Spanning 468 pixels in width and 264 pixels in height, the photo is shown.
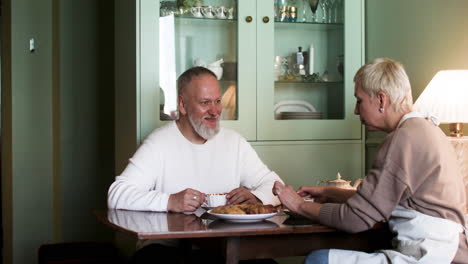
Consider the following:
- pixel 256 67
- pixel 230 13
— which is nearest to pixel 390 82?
pixel 256 67

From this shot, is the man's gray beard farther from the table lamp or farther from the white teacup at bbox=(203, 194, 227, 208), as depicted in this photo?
the table lamp

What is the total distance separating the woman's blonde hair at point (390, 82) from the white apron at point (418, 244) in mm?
363

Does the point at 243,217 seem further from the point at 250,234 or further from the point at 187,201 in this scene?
the point at 187,201

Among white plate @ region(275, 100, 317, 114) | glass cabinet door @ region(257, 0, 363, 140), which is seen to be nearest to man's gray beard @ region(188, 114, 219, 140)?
glass cabinet door @ region(257, 0, 363, 140)

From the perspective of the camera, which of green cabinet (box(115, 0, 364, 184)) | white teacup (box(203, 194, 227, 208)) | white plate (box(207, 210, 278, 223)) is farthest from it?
green cabinet (box(115, 0, 364, 184))

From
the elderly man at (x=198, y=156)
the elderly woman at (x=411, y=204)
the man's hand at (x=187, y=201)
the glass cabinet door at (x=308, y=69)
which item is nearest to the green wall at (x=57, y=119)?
the glass cabinet door at (x=308, y=69)

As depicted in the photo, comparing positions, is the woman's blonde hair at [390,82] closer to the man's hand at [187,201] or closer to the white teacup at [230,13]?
the man's hand at [187,201]

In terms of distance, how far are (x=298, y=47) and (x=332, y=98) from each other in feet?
1.17

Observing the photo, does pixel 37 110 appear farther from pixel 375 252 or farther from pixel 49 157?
pixel 375 252

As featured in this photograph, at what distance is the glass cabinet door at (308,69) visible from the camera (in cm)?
361

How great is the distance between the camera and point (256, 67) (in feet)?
11.8

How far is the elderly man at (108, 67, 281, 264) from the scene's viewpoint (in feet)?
8.91

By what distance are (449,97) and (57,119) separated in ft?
9.11

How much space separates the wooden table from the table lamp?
759 millimetres
